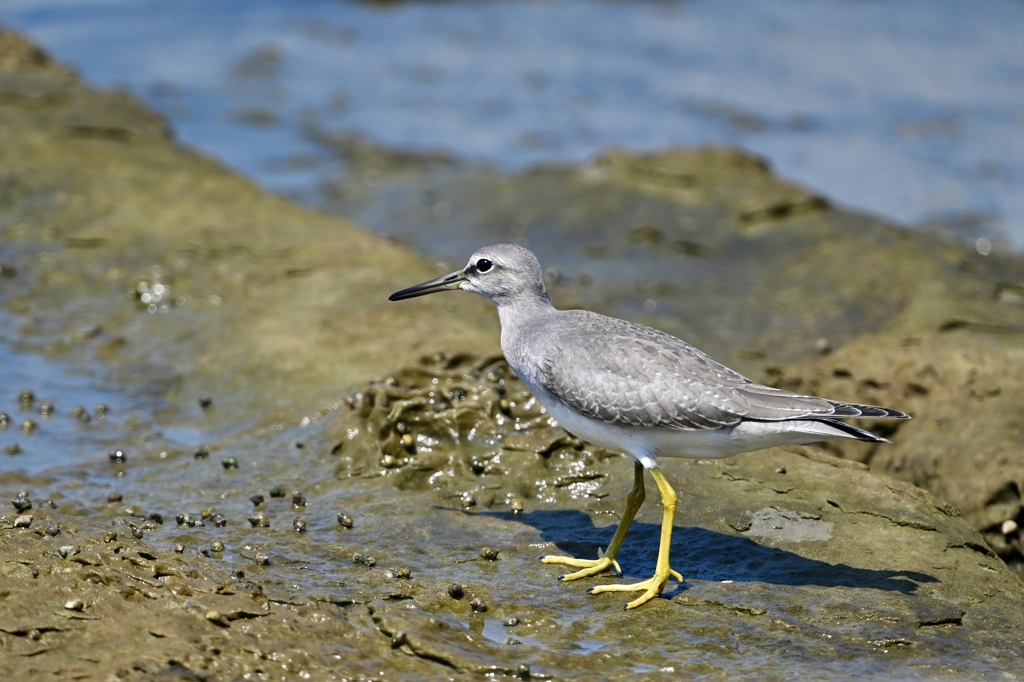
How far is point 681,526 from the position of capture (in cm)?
723

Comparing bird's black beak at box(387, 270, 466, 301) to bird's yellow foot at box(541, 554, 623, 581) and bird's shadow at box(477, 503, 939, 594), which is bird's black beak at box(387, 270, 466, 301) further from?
bird's yellow foot at box(541, 554, 623, 581)

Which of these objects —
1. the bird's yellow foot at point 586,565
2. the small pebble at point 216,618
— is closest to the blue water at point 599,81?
the bird's yellow foot at point 586,565

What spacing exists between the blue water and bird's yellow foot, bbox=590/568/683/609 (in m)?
→ 11.1

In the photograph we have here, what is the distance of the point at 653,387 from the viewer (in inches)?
261

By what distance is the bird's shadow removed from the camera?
668cm

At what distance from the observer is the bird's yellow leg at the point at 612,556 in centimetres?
668

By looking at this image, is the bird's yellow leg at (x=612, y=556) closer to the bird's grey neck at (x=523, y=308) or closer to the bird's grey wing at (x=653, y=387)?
the bird's grey wing at (x=653, y=387)

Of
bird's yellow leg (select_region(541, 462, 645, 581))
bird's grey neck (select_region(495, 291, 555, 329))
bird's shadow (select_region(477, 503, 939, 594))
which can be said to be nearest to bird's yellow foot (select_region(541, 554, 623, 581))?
bird's yellow leg (select_region(541, 462, 645, 581))

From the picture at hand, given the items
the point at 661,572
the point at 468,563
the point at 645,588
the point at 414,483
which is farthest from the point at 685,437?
the point at 414,483

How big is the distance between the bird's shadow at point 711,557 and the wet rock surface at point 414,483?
0.02 metres

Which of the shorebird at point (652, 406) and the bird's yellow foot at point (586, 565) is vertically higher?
the shorebird at point (652, 406)

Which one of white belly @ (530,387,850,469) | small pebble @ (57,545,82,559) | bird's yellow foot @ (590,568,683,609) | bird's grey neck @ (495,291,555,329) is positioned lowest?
small pebble @ (57,545,82,559)

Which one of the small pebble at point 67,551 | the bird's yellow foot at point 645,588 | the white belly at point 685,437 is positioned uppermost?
the white belly at point 685,437

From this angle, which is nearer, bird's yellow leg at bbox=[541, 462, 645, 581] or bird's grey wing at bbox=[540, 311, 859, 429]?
bird's grey wing at bbox=[540, 311, 859, 429]
